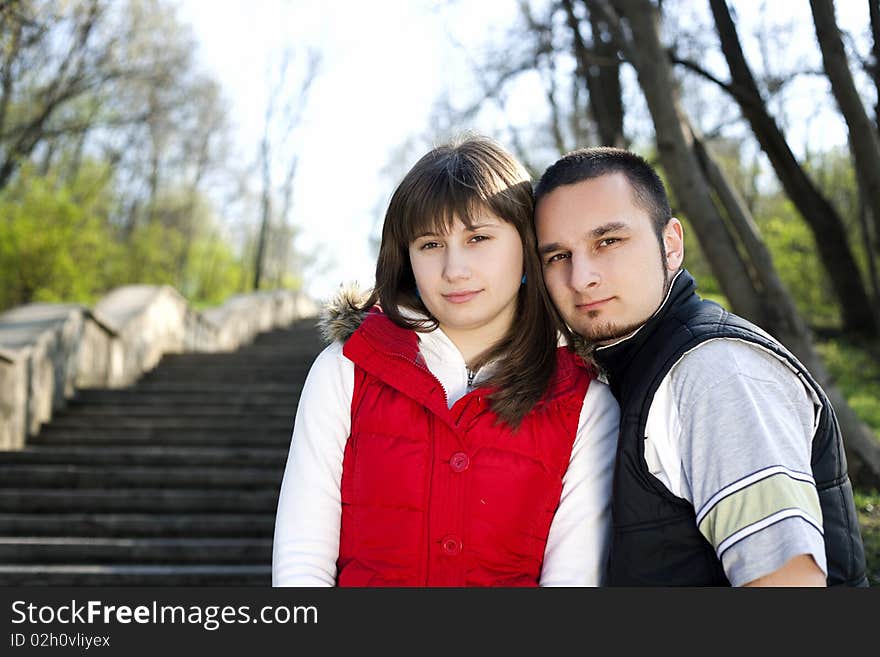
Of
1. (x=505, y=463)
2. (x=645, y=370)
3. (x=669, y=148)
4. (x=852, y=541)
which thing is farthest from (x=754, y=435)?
(x=669, y=148)

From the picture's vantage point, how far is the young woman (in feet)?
7.35

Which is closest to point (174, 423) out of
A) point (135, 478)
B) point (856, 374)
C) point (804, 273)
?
point (135, 478)

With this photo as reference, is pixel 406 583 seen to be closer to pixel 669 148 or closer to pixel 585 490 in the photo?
pixel 585 490

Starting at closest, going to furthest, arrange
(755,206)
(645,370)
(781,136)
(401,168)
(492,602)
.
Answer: (492,602), (645,370), (781,136), (755,206), (401,168)

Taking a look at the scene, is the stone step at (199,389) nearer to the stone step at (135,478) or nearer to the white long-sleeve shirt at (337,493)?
the stone step at (135,478)

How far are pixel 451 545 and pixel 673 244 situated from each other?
1.05m

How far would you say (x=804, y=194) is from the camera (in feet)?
28.9

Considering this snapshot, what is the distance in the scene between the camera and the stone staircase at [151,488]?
5.73 m

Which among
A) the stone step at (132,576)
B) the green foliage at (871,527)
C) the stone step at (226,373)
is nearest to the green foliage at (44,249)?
the stone step at (226,373)

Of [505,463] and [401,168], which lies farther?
[401,168]

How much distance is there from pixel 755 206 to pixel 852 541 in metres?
21.7

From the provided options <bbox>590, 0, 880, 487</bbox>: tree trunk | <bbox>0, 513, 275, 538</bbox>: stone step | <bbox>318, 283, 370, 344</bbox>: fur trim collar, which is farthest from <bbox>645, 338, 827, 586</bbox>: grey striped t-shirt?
<bbox>0, 513, 275, 538</bbox>: stone step

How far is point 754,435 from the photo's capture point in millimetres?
1858

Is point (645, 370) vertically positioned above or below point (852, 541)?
above
